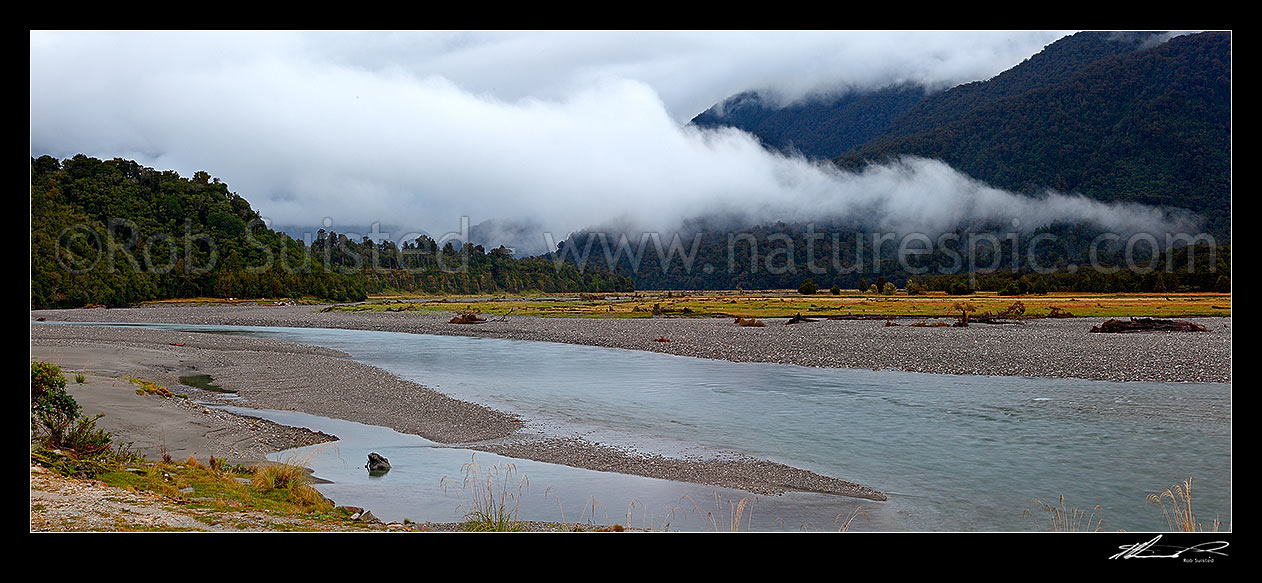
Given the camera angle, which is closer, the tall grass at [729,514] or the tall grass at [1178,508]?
the tall grass at [729,514]

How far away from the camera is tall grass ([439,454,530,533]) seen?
1001 centimetres

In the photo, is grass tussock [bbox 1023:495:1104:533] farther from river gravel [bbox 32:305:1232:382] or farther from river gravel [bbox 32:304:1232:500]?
river gravel [bbox 32:305:1232:382]

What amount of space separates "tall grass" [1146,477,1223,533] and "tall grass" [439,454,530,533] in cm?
963

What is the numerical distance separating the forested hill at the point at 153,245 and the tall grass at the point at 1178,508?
87.5 m

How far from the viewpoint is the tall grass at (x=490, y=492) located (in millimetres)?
10008

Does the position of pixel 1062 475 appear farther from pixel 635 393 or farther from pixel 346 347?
pixel 346 347

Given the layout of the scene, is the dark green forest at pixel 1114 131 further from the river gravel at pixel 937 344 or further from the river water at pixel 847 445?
the river water at pixel 847 445

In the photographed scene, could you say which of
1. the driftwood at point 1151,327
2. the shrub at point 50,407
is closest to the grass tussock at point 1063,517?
the shrub at point 50,407

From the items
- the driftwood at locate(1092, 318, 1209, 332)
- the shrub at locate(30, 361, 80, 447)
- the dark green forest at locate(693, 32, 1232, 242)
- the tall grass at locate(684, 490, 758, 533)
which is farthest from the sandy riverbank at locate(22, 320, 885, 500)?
the dark green forest at locate(693, 32, 1232, 242)

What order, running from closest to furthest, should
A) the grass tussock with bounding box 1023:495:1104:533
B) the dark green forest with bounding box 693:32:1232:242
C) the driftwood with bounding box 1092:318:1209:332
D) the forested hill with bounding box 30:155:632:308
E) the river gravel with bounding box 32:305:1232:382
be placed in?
1. the grass tussock with bounding box 1023:495:1104:533
2. the river gravel with bounding box 32:305:1232:382
3. the driftwood with bounding box 1092:318:1209:332
4. the forested hill with bounding box 30:155:632:308
5. the dark green forest with bounding box 693:32:1232:242

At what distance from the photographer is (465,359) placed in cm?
3725

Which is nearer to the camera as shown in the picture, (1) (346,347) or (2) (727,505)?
(2) (727,505)
